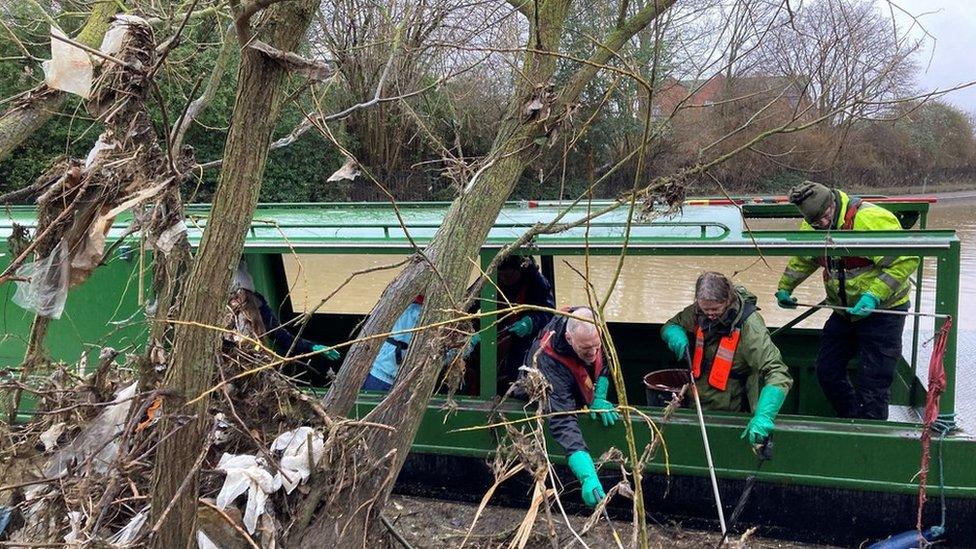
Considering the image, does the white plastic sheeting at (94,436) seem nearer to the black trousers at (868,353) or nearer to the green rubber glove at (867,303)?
the green rubber glove at (867,303)

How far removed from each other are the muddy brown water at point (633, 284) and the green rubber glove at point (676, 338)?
1.11 m

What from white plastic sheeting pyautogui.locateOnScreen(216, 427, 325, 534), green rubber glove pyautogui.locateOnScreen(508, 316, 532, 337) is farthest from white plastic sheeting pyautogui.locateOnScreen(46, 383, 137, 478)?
green rubber glove pyautogui.locateOnScreen(508, 316, 532, 337)

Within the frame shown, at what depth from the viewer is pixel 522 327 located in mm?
4965

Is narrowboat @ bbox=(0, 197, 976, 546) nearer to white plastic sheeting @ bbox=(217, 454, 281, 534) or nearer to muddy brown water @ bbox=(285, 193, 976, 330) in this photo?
muddy brown water @ bbox=(285, 193, 976, 330)

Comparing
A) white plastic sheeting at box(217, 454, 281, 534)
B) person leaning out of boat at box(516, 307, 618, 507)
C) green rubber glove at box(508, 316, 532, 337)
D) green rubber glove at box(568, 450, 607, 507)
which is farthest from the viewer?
green rubber glove at box(508, 316, 532, 337)

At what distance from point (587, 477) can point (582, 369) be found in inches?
26.4

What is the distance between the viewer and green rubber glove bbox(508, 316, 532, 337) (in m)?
4.93

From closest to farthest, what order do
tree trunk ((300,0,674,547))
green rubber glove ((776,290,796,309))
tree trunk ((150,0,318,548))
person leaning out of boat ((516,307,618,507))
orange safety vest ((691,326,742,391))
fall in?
tree trunk ((150,0,318,548)), tree trunk ((300,0,674,547)), person leaning out of boat ((516,307,618,507)), orange safety vest ((691,326,742,391)), green rubber glove ((776,290,796,309))

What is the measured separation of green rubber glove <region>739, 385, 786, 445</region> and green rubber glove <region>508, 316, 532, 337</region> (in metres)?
1.57

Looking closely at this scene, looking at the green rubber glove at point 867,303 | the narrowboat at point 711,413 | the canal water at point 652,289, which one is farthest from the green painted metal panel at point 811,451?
the green rubber glove at point 867,303

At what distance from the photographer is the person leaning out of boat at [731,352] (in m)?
3.96

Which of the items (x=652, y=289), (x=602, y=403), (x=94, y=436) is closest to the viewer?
(x=94, y=436)

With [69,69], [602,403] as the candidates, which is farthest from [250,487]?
[602,403]

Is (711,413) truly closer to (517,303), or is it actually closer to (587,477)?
(587,477)
